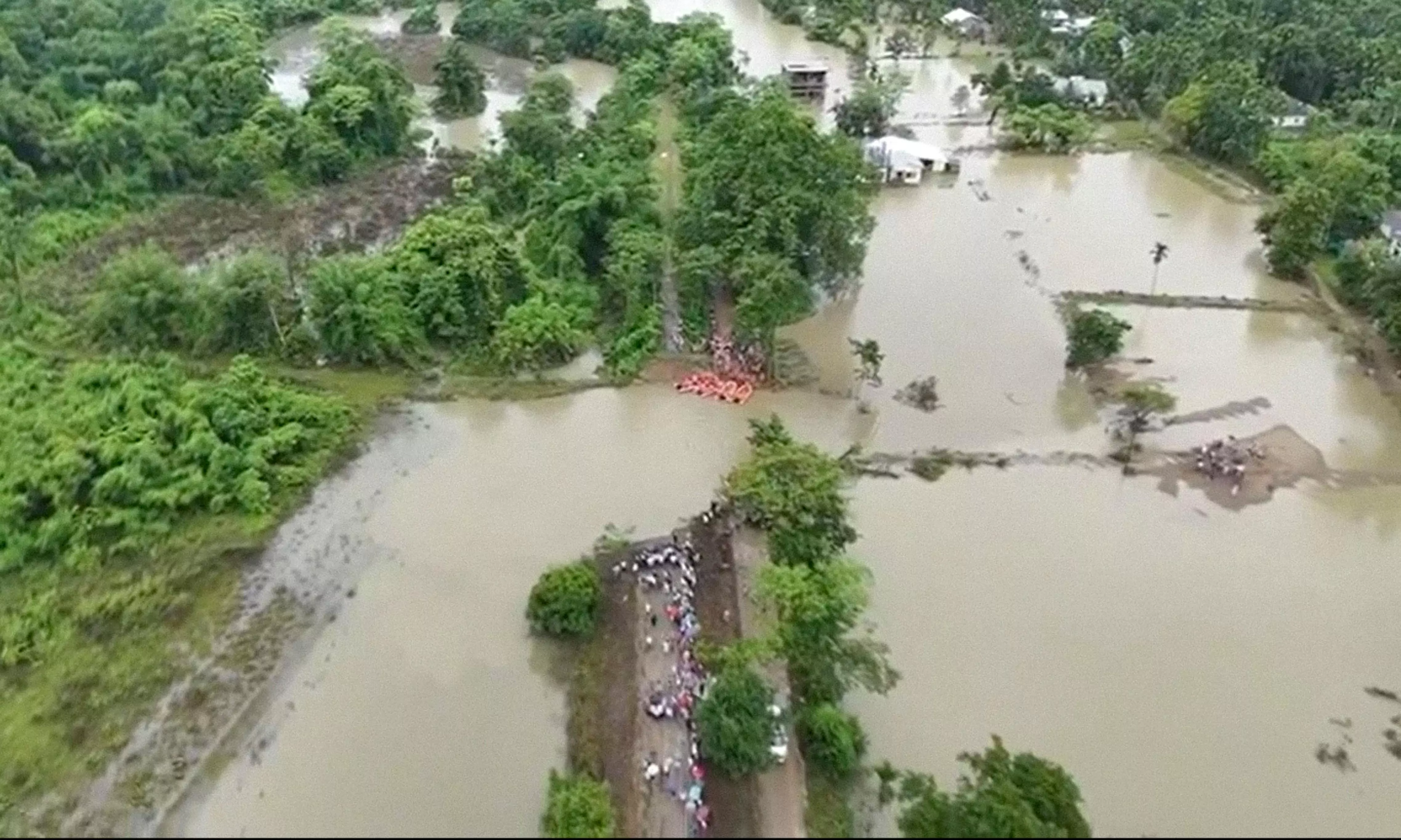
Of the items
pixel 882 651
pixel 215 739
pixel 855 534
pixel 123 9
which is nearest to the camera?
pixel 215 739

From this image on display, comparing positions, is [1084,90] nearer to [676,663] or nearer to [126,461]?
[676,663]

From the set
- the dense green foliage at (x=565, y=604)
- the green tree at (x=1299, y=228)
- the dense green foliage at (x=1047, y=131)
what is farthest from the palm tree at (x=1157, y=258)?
the dense green foliage at (x=565, y=604)

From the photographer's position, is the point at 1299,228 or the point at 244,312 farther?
the point at 1299,228

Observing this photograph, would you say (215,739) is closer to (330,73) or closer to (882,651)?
(882,651)

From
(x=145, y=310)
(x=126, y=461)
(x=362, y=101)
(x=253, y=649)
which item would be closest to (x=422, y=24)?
(x=362, y=101)

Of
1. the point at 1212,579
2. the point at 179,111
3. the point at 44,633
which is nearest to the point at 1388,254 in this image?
the point at 1212,579

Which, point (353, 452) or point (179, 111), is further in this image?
point (179, 111)

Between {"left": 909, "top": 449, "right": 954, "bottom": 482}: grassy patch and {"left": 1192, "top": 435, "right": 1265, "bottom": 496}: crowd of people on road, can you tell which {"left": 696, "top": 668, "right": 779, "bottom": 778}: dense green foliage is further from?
{"left": 1192, "top": 435, "right": 1265, "bottom": 496}: crowd of people on road
